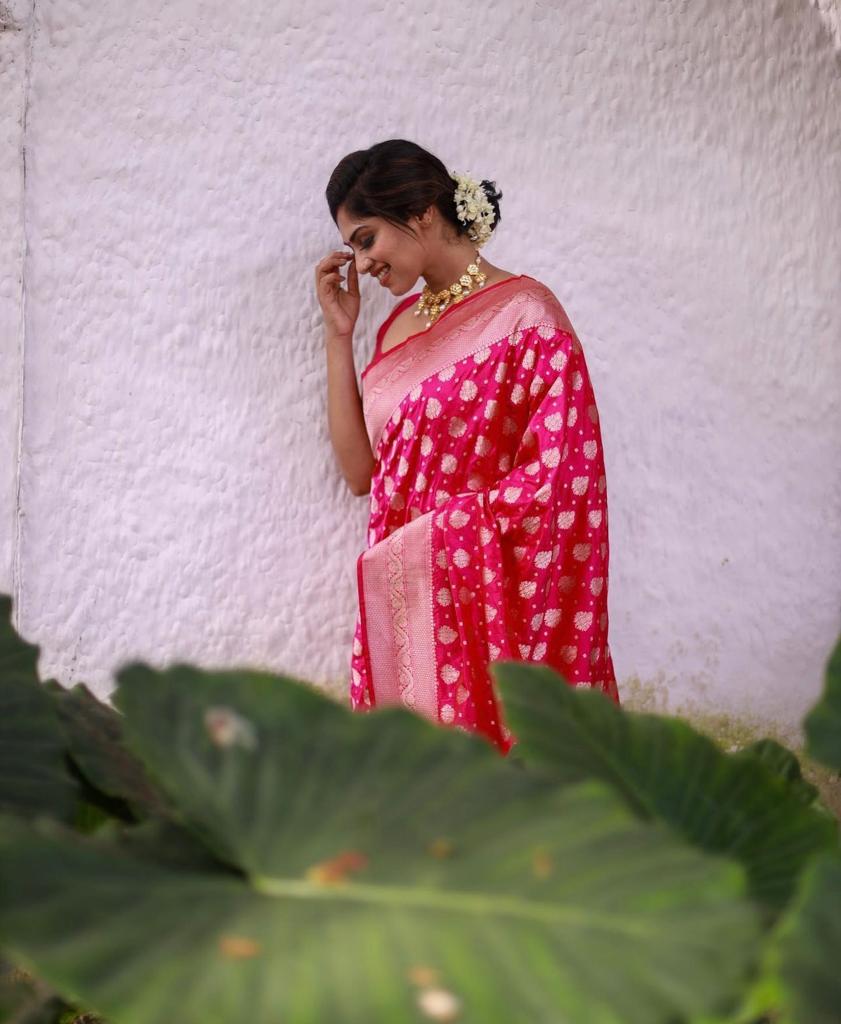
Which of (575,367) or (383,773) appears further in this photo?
(575,367)

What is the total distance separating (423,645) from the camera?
201 centimetres

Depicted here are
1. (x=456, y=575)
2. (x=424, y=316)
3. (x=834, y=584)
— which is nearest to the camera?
(x=456, y=575)

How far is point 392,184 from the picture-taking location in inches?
79.0

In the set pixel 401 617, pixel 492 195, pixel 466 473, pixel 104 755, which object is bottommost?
pixel 401 617

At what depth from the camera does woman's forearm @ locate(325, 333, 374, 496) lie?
214cm

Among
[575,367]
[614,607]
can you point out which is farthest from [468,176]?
[614,607]

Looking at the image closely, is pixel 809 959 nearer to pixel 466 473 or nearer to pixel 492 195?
pixel 466 473

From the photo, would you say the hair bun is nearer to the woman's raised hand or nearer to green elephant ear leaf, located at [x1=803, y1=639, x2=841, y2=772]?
the woman's raised hand

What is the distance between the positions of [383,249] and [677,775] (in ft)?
5.00

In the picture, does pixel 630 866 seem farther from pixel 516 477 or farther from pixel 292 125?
pixel 292 125

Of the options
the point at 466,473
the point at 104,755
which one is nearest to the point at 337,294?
the point at 466,473

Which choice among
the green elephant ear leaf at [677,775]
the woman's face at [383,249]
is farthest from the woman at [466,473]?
the green elephant ear leaf at [677,775]

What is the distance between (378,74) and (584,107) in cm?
41

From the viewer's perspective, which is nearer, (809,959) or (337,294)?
(809,959)
